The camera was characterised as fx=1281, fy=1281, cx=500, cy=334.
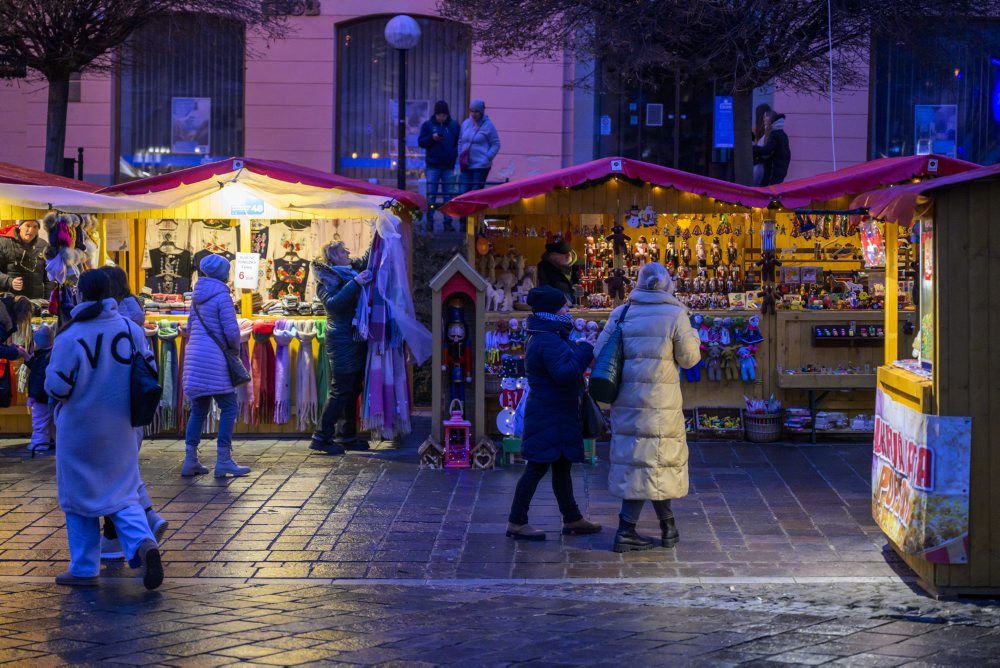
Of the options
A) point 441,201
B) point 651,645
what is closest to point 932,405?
point 651,645

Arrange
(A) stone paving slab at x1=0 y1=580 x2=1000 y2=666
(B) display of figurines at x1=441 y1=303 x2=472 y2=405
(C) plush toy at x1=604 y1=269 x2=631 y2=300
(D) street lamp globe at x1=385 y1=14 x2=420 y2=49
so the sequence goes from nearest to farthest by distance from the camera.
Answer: (A) stone paving slab at x1=0 y1=580 x2=1000 y2=666 < (B) display of figurines at x1=441 y1=303 x2=472 y2=405 < (C) plush toy at x1=604 y1=269 x2=631 y2=300 < (D) street lamp globe at x1=385 y1=14 x2=420 y2=49

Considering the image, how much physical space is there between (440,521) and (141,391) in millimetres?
2550

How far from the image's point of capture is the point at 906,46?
54.9 ft

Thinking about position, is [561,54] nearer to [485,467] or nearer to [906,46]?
[906,46]

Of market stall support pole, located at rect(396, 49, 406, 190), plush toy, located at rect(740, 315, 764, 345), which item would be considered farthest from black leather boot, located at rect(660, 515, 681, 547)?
market stall support pole, located at rect(396, 49, 406, 190)

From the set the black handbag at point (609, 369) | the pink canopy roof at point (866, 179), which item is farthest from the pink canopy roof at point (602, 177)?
the black handbag at point (609, 369)

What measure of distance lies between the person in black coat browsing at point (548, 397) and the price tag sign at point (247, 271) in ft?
17.1

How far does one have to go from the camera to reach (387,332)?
11523 millimetres

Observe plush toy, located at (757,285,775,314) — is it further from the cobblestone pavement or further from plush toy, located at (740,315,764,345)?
the cobblestone pavement

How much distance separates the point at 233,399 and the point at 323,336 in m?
1.80

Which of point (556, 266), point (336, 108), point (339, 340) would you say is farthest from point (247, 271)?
point (336, 108)

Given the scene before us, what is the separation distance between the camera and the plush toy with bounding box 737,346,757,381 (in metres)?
A: 12.0

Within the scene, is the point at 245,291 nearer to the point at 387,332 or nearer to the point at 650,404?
the point at 387,332

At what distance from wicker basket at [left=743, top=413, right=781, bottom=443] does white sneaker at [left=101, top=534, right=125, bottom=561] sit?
20.7ft
